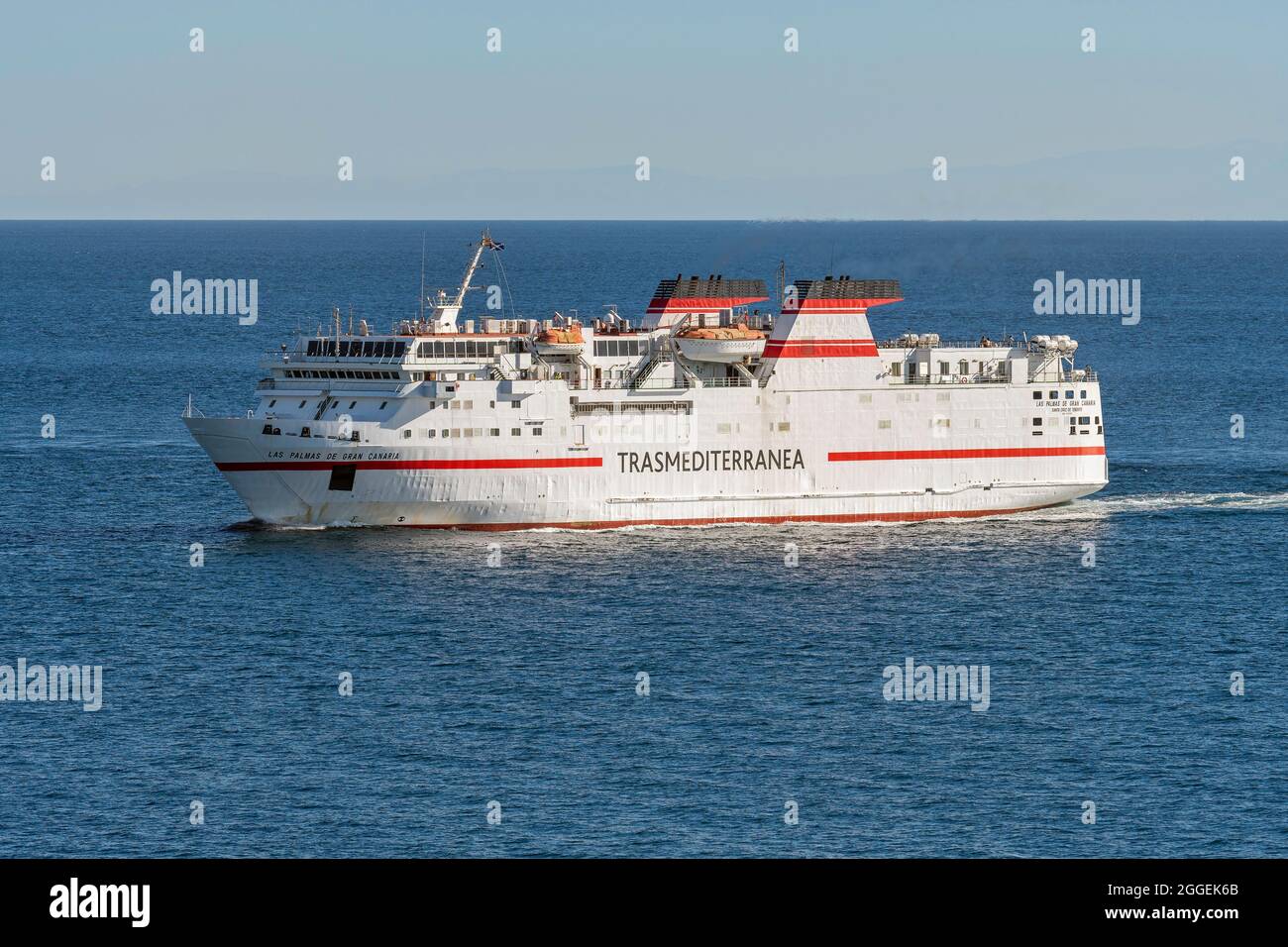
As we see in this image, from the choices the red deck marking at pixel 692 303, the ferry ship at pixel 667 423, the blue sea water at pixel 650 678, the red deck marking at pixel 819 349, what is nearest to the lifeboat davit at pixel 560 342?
the ferry ship at pixel 667 423

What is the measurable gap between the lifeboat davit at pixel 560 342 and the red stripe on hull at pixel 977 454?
11.0 meters

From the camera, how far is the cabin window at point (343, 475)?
69.9 m

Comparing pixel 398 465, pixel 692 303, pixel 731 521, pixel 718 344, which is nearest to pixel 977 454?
pixel 731 521

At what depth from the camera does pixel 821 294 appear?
75.9 meters

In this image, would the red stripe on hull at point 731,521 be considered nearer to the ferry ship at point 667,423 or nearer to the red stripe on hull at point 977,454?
the ferry ship at point 667,423

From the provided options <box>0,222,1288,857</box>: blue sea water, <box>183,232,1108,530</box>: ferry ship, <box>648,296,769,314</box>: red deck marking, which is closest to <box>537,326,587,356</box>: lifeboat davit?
<box>183,232,1108,530</box>: ferry ship

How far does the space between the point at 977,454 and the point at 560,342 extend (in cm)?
1771

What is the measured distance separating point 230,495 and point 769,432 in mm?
22586

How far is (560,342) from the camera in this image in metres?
72.9

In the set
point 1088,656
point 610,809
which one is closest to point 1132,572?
point 1088,656

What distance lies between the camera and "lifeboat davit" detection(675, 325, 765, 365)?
7475 centimetres

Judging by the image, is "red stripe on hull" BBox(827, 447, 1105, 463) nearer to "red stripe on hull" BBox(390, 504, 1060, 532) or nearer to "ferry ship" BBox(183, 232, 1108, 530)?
"ferry ship" BBox(183, 232, 1108, 530)
